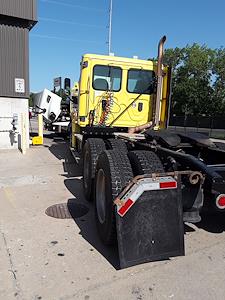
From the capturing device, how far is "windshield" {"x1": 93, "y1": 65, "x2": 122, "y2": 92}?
8.09 meters

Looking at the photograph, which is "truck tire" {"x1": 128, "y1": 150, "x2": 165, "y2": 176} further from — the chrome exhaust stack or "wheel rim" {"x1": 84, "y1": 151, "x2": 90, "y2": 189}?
the chrome exhaust stack

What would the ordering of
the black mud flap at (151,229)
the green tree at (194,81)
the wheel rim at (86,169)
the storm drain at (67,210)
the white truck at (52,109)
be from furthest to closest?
the green tree at (194,81)
the white truck at (52,109)
the wheel rim at (86,169)
the storm drain at (67,210)
the black mud flap at (151,229)

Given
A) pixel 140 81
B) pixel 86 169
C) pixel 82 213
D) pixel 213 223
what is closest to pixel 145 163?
pixel 213 223

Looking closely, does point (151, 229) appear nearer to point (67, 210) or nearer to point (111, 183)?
point (111, 183)

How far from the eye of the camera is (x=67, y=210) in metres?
5.60

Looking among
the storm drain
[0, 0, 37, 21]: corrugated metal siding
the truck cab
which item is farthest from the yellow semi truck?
[0, 0, 37, 21]: corrugated metal siding

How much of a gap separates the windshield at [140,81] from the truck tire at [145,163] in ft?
14.0

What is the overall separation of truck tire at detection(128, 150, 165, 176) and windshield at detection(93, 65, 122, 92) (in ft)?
13.4

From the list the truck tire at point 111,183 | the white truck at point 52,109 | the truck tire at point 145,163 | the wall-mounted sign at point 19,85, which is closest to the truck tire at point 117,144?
the truck tire at point 111,183

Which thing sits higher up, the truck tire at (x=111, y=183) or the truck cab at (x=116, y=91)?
the truck cab at (x=116, y=91)

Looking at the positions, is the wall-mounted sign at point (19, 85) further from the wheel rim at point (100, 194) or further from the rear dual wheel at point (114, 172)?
the rear dual wheel at point (114, 172)

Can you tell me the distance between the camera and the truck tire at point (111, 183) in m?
3.91

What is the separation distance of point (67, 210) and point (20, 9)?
9.29m

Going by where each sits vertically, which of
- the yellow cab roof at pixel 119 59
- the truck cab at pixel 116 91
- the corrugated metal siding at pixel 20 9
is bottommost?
the truck cab at pixel 116 91
